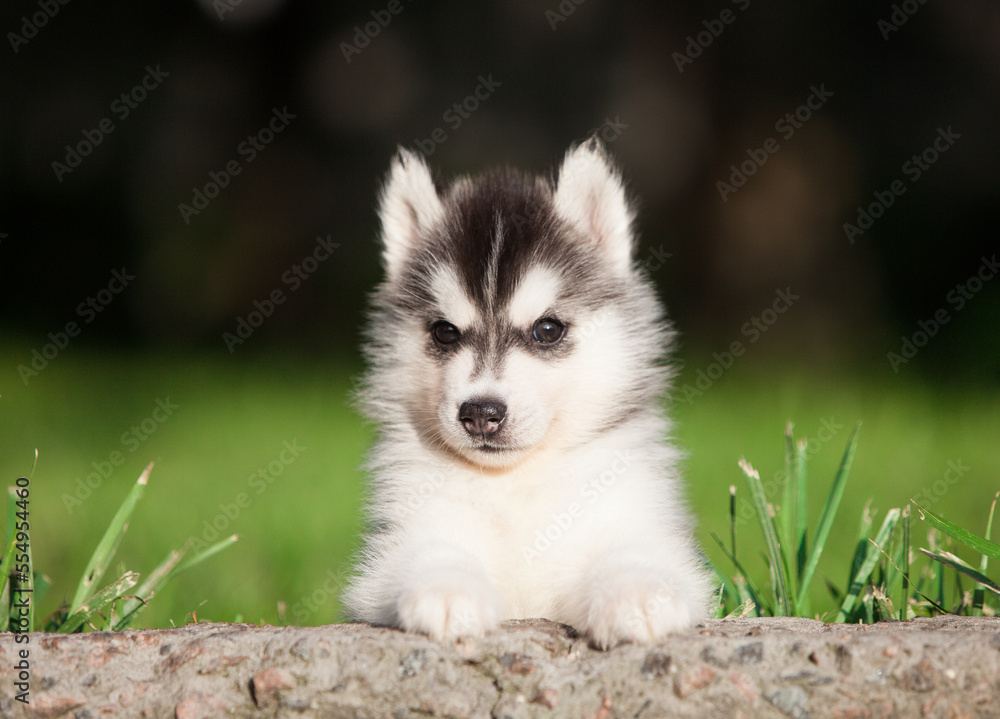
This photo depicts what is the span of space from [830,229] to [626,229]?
6.84 meters

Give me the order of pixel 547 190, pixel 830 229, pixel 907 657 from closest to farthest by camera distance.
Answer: pixel 907 657
pixel 547 190
pixel 830 229

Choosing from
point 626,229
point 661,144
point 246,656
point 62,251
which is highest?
point 661,144

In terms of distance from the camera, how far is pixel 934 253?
934 cm

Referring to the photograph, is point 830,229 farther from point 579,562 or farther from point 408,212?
point 579,562

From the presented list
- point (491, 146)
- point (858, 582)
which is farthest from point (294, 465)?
point (491, 146)

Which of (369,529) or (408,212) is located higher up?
(408,212)

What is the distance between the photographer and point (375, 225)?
1228 cm

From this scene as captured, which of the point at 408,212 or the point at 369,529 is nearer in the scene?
the point at 369,529

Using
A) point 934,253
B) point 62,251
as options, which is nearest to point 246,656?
point 934,253

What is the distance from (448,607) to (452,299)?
1.53m

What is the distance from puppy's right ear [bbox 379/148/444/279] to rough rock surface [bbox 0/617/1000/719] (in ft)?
7.02

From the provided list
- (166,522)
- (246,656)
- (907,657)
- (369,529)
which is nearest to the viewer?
(907,657)

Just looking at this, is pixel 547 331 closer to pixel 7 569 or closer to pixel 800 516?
pixel 800 516

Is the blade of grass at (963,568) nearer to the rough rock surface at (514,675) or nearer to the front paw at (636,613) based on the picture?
the rough rock surface at (514,675)
